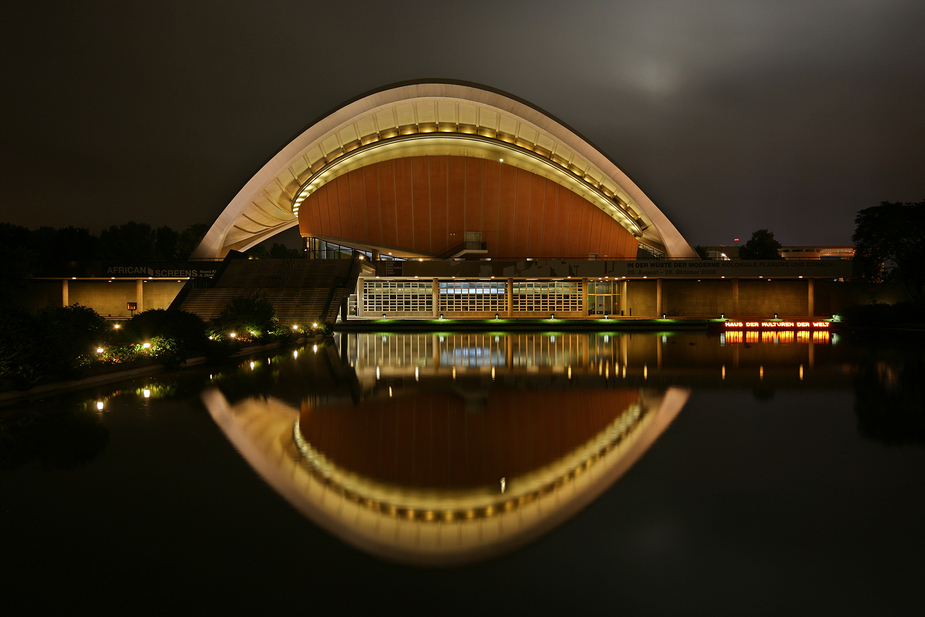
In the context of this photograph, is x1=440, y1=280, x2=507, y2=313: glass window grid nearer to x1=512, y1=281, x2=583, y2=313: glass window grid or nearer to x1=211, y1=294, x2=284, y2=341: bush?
x1=512, y1=281, x2=583, y2=313: glass window grid

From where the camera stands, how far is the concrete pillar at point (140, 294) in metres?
38.8

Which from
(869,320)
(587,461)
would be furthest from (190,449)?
(869,320)

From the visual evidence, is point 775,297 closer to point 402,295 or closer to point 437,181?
point 437,181

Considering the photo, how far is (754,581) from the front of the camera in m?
3.57

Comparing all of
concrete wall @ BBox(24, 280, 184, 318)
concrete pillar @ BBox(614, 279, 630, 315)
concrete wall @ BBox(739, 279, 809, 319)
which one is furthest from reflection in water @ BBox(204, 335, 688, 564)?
concrete wall @ BBox(24, 280, 184, 318)

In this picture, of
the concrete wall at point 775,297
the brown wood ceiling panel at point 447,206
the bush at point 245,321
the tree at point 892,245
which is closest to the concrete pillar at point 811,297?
the concrete wall at point 775,297

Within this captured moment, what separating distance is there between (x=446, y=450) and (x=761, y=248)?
70117 mm

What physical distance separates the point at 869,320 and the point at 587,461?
34.1m

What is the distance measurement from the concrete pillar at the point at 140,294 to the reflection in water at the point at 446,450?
32.7m

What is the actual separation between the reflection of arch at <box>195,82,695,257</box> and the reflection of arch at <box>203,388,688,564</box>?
36.7 m

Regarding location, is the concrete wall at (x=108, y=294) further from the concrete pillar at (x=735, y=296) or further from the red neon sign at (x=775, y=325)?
the concrete pillar at (x=735, y=296)

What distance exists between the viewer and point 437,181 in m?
43.3

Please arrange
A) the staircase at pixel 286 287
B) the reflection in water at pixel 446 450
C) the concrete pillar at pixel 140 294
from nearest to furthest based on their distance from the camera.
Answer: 1. the reflection in water at pixel 446 450
2. the staircase at pixel 286 287
3. the concrete pillar at pixel 140 294

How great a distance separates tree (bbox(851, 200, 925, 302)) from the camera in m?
34.3
